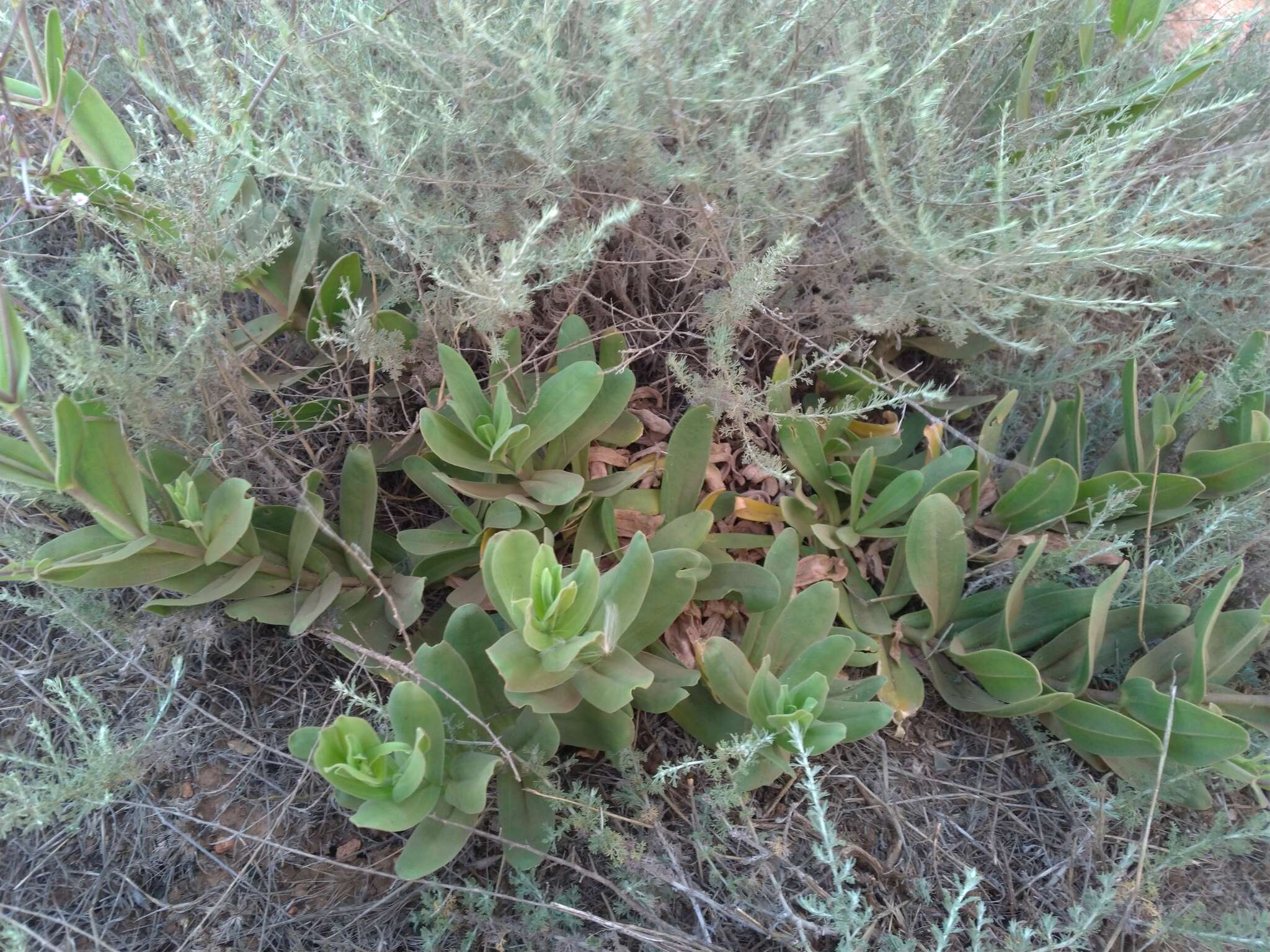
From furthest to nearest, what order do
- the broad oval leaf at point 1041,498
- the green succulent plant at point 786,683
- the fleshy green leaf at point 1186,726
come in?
the broad oval leaf at point 1041,498
the fleshy green leaf at point 1186,726
the green succulent plant at point 786,683

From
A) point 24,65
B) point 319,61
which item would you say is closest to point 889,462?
point 319,61

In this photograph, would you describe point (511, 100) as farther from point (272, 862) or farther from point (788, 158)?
point (272, 862)

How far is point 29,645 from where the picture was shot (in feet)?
6.21

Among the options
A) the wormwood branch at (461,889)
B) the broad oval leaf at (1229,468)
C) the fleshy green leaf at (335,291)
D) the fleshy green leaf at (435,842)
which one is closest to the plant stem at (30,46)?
the fleshy green leaf at (335,291)

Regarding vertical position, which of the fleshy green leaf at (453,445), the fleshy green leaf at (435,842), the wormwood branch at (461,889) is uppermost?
the fleshy green leaf at (453,445)

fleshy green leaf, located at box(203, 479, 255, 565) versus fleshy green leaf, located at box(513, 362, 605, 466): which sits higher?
fleshy green leaf, located at box(513, 362, 605, 466)

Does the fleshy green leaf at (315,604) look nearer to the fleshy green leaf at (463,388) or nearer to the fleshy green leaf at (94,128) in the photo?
the fleshy green leaf at (463,388)

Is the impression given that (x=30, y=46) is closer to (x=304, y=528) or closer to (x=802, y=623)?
(x=304, y=528)

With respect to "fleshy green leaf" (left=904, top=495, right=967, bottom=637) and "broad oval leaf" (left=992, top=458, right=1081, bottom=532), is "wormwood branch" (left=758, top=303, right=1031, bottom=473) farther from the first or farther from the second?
"fleshy green leaf" (left=904, top=495, right=967, bottom=637)

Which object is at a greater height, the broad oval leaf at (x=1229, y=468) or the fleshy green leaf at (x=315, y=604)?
the broad oval leaf at (x=1229, y=468)

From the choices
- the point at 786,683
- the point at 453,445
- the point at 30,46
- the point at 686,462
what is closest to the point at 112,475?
the point at 453,445

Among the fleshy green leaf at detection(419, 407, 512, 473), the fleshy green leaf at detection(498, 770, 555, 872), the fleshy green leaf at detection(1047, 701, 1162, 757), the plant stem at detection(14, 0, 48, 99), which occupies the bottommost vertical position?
the fleshy green leaf at detection(498, 770, 555, 872)

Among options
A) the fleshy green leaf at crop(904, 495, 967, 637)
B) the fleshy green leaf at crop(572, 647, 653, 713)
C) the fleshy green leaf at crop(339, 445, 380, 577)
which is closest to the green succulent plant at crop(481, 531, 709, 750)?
the fleshy green leaf at crop(572, 647, 653, 713)

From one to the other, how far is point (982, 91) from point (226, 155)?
2013mm
